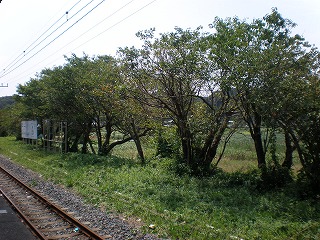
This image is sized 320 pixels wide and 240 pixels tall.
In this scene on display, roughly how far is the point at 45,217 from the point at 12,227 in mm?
1116

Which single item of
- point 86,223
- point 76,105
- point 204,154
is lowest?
point 86,223

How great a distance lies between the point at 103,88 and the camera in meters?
19.7

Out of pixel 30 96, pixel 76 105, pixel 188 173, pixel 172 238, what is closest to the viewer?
pixel 172 238

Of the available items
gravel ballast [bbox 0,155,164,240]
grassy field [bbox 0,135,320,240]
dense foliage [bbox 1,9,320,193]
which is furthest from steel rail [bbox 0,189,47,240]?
dense foliage [bbox 1,9,320,193]

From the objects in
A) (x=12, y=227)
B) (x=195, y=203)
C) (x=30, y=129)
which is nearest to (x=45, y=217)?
(x=12, y=227)

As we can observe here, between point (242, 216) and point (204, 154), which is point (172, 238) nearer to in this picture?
point (242, 216)

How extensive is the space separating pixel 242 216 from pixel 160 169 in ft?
26.2

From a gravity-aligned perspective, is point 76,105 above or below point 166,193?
above

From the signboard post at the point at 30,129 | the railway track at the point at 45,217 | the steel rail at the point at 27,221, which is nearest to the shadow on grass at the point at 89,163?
the railway track at the point at 45,217

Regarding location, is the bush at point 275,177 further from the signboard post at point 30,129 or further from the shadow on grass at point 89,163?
the signboard post at point 30,129

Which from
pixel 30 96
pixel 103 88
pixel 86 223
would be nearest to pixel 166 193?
pixel 86 223

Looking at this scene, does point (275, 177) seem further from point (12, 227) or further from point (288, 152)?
point (12, 227)

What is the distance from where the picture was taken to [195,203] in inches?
414

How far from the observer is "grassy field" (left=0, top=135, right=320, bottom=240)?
7949 millimetres
